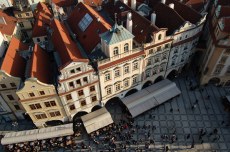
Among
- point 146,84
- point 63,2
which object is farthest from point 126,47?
point 63,2

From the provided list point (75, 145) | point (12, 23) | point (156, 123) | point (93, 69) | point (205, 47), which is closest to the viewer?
point (93, 69)

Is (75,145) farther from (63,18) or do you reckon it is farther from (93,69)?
(63,18)

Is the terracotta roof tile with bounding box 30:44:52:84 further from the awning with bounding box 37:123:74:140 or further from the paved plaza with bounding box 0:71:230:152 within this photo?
the paved plaza with bounding box 0:71:230:152

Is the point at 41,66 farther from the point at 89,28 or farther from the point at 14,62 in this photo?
the point at 89,28

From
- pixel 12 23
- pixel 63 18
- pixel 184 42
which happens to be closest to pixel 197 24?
pixel 184 42

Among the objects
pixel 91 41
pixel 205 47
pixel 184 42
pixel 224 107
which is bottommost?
pixel 224 107

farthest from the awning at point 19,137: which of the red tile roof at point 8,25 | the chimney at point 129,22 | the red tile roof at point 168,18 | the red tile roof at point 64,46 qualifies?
the red tile roof at point 168,18

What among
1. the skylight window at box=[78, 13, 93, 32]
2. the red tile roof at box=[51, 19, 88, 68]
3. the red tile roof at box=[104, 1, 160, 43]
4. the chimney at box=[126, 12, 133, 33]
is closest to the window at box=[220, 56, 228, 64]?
the red tile roof at box=[104, 1, 160, 43]
